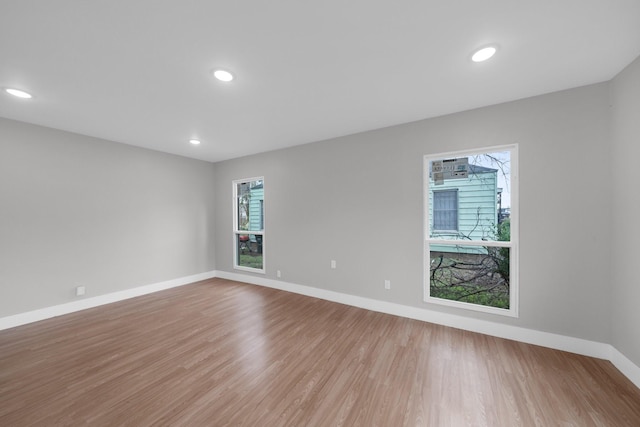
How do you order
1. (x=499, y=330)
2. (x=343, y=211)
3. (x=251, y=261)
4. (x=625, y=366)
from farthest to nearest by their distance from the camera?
1. (x=251, y=261)
2. (x=343, y=211)
3. (x=499, y=330)
4. (x=625, y=366)

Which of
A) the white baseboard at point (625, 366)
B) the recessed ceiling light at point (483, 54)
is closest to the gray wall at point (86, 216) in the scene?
the recessed ceiling light at point (483, 54)

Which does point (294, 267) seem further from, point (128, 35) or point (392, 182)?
point (128, 35)

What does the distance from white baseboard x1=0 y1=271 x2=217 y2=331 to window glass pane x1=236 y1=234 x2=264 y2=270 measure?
3.38 ft

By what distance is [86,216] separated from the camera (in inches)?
134

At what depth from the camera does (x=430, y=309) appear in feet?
9.42

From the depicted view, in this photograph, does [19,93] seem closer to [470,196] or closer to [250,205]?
[250,205]

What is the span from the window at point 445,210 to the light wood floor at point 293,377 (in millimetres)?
1230

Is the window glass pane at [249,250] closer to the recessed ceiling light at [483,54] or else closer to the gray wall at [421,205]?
the gray wall at [421,205]

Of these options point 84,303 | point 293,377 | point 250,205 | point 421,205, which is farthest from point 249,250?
point 421,205

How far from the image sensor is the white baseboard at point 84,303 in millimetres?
2828

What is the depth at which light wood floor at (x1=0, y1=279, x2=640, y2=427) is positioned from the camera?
1.53m

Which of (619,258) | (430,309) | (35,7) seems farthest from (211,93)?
(619,258)

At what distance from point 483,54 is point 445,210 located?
5.44 feet

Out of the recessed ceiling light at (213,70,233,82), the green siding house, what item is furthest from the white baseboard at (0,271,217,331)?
the green siding house
